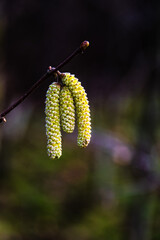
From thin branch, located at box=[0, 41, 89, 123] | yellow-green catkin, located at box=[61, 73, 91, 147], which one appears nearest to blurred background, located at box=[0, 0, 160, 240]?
yellow-green catkin, located at box=[61, 73, 91, 147]

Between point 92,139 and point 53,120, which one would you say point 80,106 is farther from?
point 92,139

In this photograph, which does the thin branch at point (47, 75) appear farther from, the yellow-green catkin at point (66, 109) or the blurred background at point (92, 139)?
the blurred background at point (92, 139)

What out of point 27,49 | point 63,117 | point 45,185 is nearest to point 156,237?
point 45,185

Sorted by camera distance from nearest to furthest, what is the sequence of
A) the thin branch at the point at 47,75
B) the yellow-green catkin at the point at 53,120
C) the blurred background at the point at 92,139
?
the thin branch at the point at 47,75
the yellow-green catkin at the point at 53,120
the blurred background at the point at 92,139

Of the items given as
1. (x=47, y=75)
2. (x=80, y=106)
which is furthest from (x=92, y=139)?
(x=47, y=75)

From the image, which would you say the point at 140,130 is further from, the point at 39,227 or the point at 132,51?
the point at 132,51

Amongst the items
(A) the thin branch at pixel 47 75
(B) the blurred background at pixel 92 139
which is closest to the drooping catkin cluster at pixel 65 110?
(A) the thin branch at pixel 47 75

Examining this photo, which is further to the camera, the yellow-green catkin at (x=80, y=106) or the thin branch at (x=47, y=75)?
the yellow-green catkin at (x=80, y=106)
